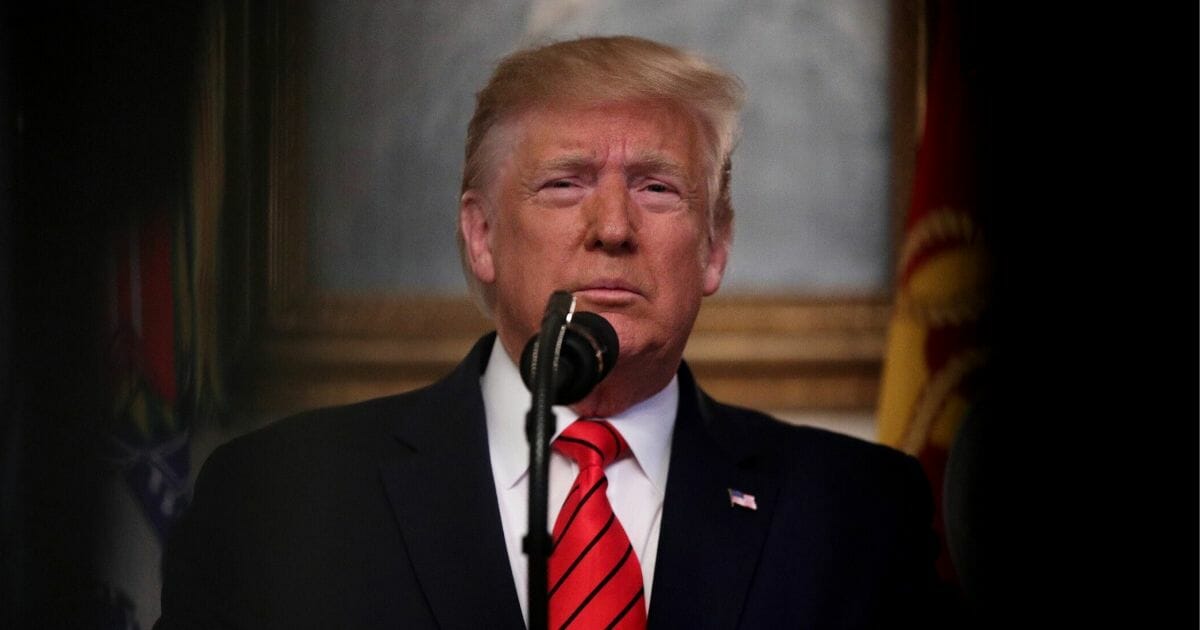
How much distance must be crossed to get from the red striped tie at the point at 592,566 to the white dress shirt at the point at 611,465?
4 centimetres

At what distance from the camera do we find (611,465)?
5.41ft

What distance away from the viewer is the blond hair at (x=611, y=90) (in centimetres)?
166

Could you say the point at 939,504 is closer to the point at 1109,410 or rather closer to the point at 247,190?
the point at 1109,410

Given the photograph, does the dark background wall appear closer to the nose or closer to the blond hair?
the blond hair

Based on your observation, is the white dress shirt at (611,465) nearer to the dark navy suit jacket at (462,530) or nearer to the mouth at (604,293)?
the dark navy suit jacket at (462,530)

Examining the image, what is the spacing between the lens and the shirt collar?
164cm

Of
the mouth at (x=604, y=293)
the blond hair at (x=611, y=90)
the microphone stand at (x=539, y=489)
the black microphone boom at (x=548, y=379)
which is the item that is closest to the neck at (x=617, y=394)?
the mouth at (x=604, y=293)

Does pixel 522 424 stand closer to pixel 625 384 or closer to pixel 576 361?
pixel 625 384

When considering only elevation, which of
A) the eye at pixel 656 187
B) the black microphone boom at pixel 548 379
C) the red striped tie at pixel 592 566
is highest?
the eye at pixel 656 187

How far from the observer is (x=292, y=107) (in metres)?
1.78

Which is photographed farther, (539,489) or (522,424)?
(522,424)

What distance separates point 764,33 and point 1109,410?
0.73 m

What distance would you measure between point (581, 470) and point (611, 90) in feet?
1.45

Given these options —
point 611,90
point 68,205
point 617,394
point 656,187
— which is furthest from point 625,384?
point 68,205
